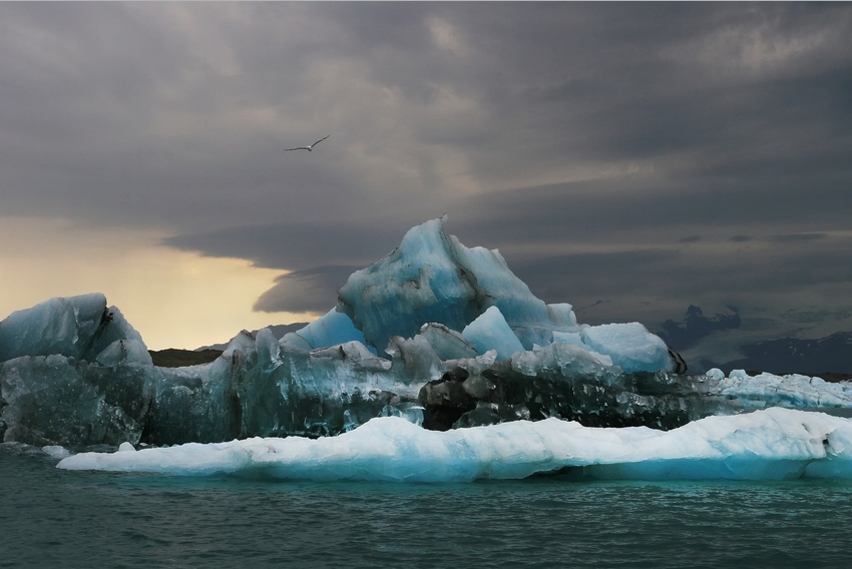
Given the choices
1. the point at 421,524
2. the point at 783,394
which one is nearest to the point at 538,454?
the point at 421,524

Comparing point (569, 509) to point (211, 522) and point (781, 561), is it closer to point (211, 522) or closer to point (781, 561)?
point (781, 561)

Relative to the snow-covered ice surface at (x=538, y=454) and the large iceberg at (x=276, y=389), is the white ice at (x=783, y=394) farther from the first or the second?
the snow-covered ice surface at (x=538, y=454)

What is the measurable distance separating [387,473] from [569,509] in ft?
12.9

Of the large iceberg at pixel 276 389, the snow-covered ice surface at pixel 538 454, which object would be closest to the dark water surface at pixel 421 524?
the snow-covered ice surface at pixel 538 454

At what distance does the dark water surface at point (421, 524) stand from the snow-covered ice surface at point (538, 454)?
0.38 meters

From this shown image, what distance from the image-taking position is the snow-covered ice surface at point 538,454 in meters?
14.7

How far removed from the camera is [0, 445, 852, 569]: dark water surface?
30.5 feet

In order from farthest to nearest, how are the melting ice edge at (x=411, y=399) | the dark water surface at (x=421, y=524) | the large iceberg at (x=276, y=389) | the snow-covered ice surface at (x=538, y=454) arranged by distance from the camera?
the large iceberg at (x=276, y=389), the melting ice edge at (x=411, y=399), the snow-covered ice surface at (x=538, y=454), the dark water surface at (x=421, y=524)

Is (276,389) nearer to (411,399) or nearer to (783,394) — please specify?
(411,399)

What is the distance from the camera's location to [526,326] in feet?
101

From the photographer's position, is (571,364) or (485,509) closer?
(485,509)

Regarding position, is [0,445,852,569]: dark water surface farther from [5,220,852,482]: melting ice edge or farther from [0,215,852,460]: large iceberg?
[0,215,852,460]: large iceberg

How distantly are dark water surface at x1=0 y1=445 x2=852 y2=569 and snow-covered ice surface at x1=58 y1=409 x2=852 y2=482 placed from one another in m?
0.38

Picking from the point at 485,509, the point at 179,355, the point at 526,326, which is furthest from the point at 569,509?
the point at 179,355
